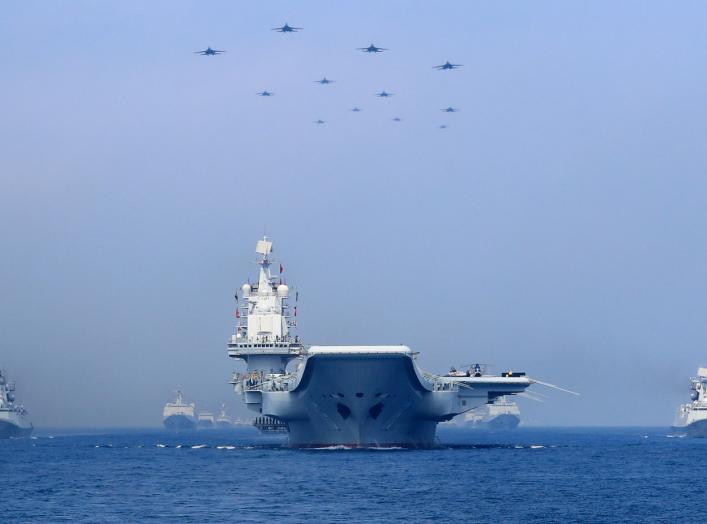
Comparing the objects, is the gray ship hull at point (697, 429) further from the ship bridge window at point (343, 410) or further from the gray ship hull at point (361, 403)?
the ship bridge window at point (343, 410)

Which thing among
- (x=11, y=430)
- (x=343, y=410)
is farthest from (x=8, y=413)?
(x=343, y=410)

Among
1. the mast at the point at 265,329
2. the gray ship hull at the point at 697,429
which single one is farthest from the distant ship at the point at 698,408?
the mast at the point at 265,329

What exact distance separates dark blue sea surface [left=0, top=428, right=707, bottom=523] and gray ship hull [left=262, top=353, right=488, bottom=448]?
116 centimetres

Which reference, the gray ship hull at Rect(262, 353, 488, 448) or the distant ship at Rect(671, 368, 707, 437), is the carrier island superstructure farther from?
the distant ship at Rect(671, 368, 707, 437)

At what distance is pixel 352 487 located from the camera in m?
60.4

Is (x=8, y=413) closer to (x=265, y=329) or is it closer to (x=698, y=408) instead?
(x=265, y=329)

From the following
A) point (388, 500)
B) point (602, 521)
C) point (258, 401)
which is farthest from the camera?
point (258, 401)

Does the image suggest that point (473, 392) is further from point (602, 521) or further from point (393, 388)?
point (602, 521)

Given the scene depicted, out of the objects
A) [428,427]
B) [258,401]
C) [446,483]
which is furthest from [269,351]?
[446,483]

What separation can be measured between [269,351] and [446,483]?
54.2 m

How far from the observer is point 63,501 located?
56.2 meters

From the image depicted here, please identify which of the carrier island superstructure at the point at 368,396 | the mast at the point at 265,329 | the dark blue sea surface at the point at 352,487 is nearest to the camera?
the dark blue sea surface at the point at 352,487

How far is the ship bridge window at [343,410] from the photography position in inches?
3214

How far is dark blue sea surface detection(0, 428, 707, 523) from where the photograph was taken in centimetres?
5131
